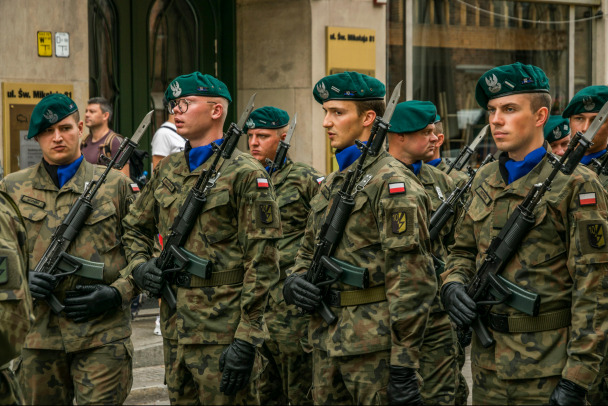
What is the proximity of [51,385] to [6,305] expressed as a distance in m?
2.13

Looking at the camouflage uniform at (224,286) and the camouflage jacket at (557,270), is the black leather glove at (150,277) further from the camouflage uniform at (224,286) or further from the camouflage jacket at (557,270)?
the camouflage jacket at (557,270)

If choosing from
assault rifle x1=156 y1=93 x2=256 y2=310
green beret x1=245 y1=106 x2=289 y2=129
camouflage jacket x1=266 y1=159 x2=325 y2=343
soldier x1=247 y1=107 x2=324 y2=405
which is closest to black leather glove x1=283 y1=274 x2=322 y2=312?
assault rifle x1=156 y1=93 x2=256 y2=310

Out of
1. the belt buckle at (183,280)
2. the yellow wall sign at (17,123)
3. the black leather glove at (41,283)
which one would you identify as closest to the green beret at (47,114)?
the black leather glove at (41,283)

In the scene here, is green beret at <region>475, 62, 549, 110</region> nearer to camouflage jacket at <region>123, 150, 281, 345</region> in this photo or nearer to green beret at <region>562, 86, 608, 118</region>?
camouflage jacket at <region>123, 150, 281, 345</region>

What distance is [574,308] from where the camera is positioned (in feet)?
13.3

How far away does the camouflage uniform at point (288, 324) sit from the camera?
6.51 metres

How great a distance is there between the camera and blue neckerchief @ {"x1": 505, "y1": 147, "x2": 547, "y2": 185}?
4.35m

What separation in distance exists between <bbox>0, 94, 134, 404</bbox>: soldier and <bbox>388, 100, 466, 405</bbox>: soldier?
5.97 ft

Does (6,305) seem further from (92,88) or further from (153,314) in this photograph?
(92,88)

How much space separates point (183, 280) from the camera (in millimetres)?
5047

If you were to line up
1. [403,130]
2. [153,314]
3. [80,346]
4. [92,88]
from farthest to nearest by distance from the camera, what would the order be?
1. [92,88]
2. [153,314]
3. [403,130]
4. [80,346]

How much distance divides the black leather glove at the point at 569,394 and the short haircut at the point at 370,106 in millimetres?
1747

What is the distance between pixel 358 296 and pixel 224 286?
0.74 metres

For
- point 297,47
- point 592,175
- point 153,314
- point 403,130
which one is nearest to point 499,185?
point 592,175
